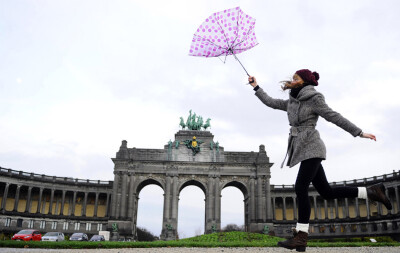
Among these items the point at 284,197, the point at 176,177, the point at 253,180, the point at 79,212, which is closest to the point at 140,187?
the point at 176,177

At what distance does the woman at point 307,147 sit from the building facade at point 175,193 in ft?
189

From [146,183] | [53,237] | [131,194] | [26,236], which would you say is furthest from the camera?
[146,183]

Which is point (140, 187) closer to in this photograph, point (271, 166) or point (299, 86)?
point (271, 166)

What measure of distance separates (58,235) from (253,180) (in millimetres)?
42760

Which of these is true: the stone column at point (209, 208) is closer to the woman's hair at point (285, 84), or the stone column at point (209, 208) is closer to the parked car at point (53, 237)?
the parked car at point (53, 237)

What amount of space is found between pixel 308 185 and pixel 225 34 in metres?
5.61

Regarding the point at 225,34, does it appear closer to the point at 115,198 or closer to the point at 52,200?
the point at 115,198

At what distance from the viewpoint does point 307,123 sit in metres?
7.61

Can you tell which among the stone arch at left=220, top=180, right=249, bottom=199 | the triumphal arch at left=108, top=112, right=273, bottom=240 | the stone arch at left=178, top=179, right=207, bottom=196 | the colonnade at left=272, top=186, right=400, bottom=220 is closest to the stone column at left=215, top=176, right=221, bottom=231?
the triumphal arch at left=108, top=112, right=273, bottom=240

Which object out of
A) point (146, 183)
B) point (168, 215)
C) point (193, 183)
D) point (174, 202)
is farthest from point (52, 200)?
point (193, 183)

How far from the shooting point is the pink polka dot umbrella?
10750 mm

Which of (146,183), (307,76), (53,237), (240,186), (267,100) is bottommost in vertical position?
(53,237)

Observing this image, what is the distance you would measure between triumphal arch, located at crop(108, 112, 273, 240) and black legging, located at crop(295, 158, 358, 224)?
59.5 meters

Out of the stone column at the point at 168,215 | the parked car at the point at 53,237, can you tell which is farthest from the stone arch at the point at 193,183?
the parked car at the point at 53,237
